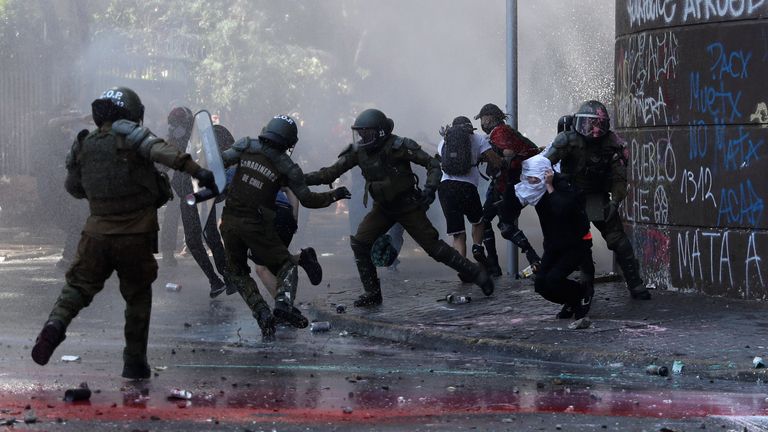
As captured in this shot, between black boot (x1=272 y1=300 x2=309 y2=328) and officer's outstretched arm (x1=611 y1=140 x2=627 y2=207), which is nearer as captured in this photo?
black boot (x1=272 y1=300 x2=309 y2=328)

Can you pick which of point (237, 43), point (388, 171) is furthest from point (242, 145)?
point (237, 43)

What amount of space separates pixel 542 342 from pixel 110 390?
313 centimetres

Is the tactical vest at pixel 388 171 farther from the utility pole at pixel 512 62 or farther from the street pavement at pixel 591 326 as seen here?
the utility pole at pixel 512 62

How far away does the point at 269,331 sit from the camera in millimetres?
9555

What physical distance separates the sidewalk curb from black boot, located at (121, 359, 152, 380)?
2524mm

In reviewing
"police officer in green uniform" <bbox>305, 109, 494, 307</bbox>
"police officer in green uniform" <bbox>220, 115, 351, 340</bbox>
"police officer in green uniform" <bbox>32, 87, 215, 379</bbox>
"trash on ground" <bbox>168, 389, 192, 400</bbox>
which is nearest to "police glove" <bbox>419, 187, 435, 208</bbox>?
"police officer in green uniform" <bbox>305, 109, 494, 307</bbox>

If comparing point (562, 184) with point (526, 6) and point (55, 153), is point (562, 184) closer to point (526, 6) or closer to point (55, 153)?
point (55, 153)

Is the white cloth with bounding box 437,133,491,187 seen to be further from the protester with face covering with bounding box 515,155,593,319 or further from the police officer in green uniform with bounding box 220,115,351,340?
the police officer in green uniform with bounding box 220,115,351,340

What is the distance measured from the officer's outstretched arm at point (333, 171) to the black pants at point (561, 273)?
1.76 m

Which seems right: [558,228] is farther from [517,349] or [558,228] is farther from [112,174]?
[112,174]

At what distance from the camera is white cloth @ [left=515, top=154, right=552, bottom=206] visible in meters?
9.39

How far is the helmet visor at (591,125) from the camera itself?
1010 cm

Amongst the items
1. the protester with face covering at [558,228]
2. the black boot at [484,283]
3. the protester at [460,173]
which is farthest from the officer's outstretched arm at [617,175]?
the protester at [460,173]

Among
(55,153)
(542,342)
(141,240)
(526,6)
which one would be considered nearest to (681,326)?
(542,342)
